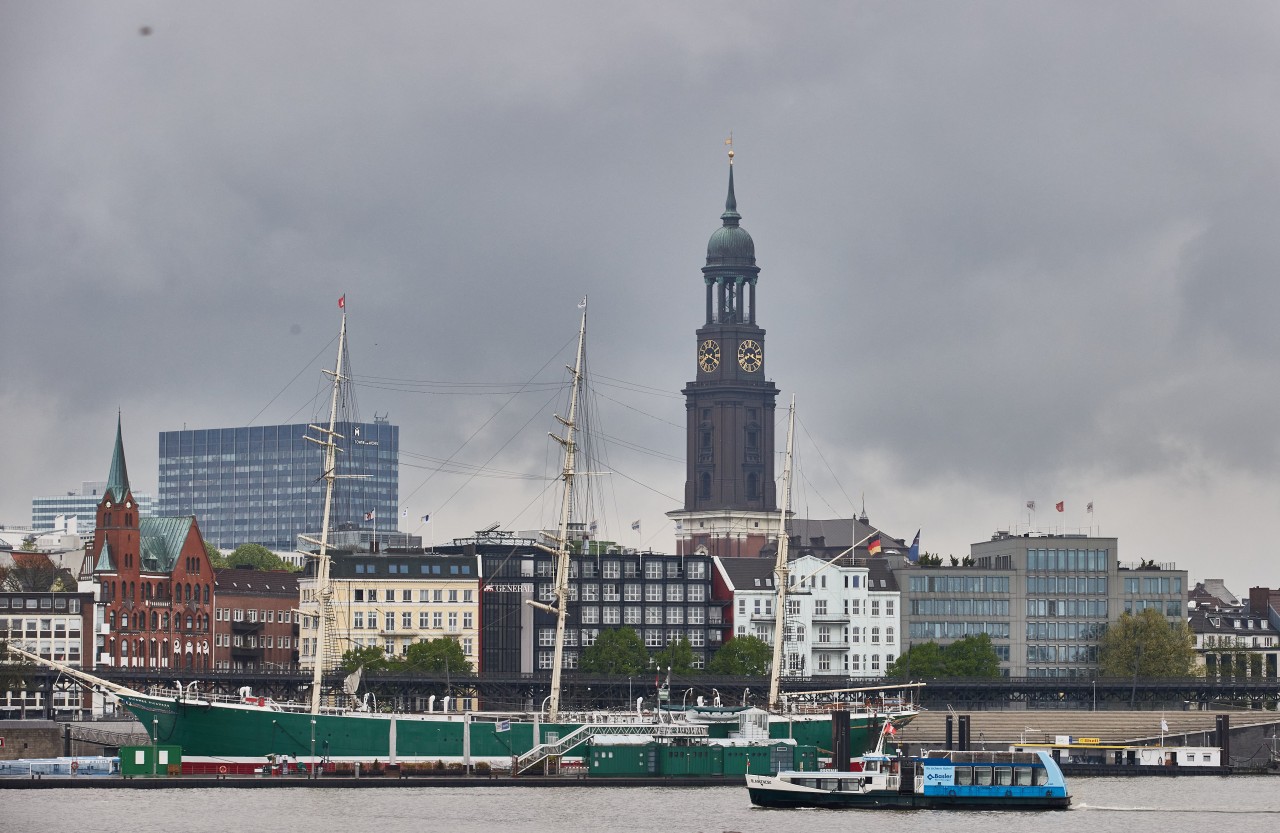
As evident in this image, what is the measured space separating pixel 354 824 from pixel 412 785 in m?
25.9

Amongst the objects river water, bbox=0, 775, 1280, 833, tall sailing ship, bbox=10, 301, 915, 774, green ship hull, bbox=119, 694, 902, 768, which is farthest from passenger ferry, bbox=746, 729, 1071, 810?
green ship hull, bbox=119, 694, 902, 768

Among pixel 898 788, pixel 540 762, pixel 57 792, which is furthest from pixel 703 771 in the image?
pixel 57 792

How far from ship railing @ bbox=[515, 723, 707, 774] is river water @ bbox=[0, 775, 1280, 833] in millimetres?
6292

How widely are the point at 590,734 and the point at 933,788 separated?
30.7 m

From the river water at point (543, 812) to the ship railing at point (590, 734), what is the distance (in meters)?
6.29

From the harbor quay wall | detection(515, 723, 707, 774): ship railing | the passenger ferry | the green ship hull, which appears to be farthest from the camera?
the harbor quay wall

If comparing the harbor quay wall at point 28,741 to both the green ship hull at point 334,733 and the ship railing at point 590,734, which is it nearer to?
the green ship hull at point 334,733

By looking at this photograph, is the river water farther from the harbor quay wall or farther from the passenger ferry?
the harbor quay wall

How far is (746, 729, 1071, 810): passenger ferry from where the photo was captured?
146 m

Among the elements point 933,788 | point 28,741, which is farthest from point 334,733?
point 933,788

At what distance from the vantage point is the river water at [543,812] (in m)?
131

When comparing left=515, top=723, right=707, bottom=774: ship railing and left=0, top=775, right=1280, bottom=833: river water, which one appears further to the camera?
left=515, top=723, right=707, bottom=774: ship railing

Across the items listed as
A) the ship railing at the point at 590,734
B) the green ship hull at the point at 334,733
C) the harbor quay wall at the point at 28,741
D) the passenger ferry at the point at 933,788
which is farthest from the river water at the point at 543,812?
the harbor quay wall at the point at 28,741

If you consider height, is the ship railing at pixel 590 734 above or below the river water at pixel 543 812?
above
